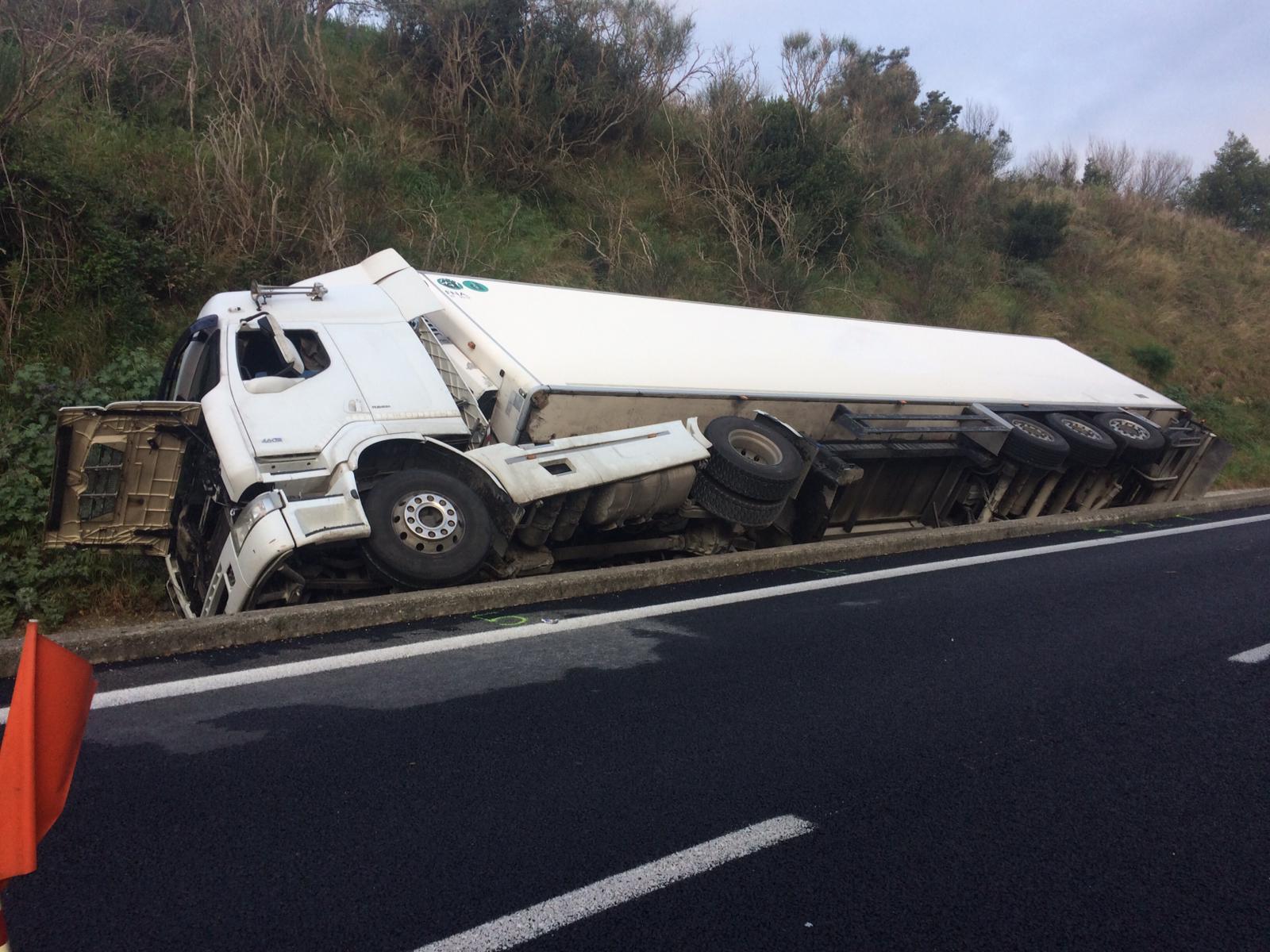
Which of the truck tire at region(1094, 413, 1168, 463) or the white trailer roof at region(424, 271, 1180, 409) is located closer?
the white trailer roof at region(424, 271, 1180, 409)

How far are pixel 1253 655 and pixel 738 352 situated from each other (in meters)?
4.58

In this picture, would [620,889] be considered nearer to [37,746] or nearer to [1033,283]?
[37,746]

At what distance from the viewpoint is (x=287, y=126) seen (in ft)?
43.5

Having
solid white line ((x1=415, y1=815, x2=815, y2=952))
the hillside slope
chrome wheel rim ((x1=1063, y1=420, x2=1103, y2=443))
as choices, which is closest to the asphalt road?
solid white line ((x1=415, y1=815, x2=815, y2=952))

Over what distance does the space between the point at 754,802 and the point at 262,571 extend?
3049 millimetres

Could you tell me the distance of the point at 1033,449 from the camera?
30.9 ft

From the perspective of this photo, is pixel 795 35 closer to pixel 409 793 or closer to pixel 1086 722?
pixel 1086 722

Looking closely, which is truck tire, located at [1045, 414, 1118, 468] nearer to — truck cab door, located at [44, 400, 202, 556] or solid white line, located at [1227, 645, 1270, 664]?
solid white line, located at [1227, 645, 1270, 664]

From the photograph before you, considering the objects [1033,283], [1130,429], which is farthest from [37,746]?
[1033,283]

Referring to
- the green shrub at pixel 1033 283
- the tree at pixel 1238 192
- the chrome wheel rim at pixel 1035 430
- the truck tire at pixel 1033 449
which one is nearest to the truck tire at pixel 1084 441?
the chrome wheel rim at pixel 1035 430

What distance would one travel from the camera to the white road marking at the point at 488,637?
421 cm

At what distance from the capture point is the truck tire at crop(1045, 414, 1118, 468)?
1004cm

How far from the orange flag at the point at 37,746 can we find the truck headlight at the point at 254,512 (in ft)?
10.3

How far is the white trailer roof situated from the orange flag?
4.66 m
